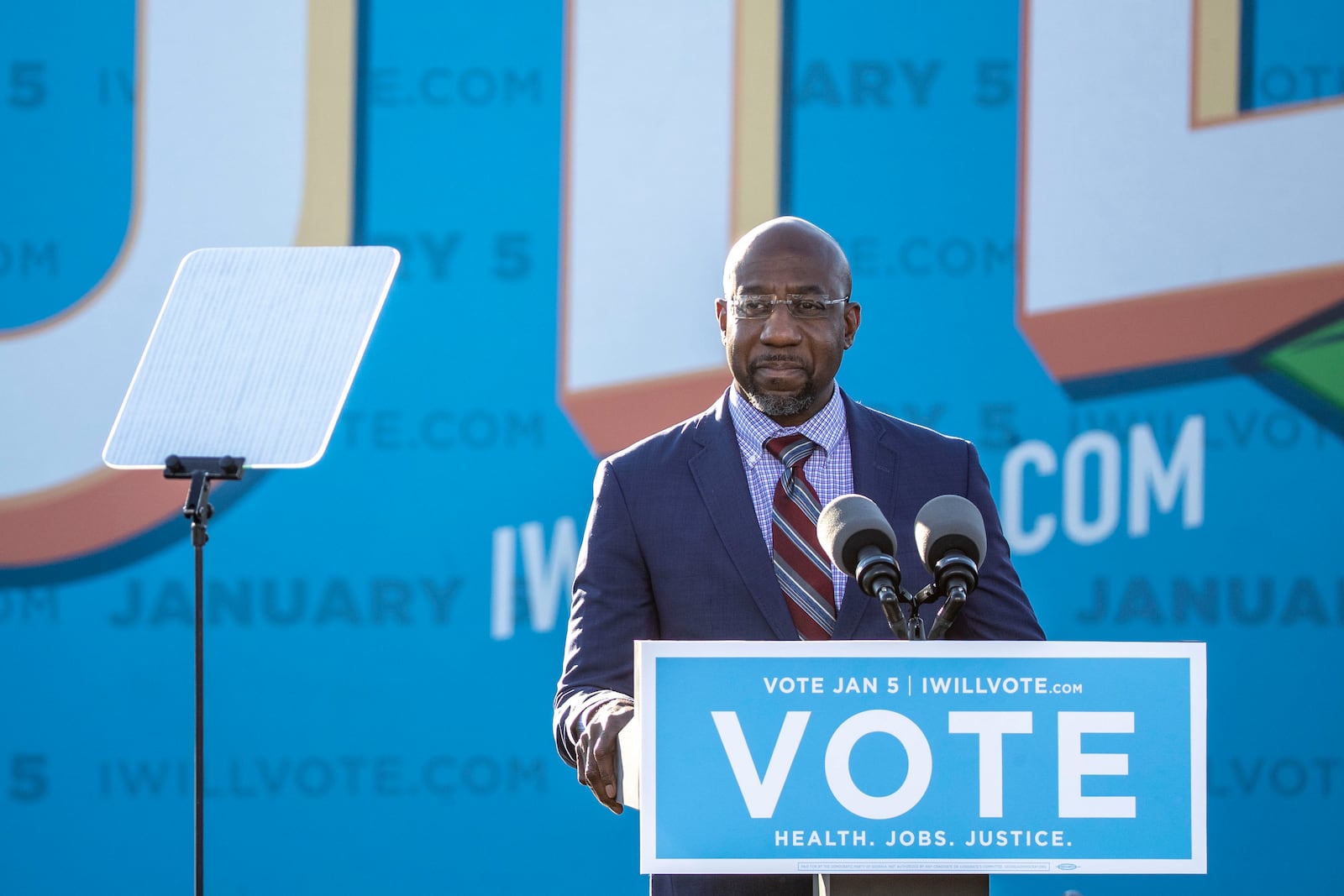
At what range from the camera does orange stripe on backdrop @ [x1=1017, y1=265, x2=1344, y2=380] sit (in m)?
3.33

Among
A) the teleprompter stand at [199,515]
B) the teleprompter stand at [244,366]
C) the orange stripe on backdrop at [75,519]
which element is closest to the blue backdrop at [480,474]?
the orange stripe on backdrop at [75,519]

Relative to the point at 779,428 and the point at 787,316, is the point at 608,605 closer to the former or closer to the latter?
the point at 779,428

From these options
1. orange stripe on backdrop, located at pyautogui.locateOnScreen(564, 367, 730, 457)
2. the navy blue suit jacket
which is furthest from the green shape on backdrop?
the navy blue suit jacket

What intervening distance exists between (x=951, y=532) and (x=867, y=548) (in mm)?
76

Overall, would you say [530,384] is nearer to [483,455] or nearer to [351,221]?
[483,455]

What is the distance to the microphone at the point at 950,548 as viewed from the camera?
1.25 m

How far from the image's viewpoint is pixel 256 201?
132 inches

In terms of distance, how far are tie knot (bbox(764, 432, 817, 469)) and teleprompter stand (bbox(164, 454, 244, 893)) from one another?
858mm

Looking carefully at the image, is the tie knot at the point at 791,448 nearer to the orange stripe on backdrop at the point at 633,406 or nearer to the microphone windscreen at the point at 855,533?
the microphone windscreen at the point at 855,533

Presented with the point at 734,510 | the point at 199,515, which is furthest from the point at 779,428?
the point at 199,515

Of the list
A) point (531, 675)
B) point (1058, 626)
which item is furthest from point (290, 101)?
point (1058, 626)

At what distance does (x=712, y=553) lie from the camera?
5.93 ft

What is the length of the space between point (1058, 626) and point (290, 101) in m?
2.15

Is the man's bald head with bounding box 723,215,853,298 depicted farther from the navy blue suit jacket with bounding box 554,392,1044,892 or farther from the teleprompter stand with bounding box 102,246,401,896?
the teleprompter stand with bounding box 102,246,401,896
